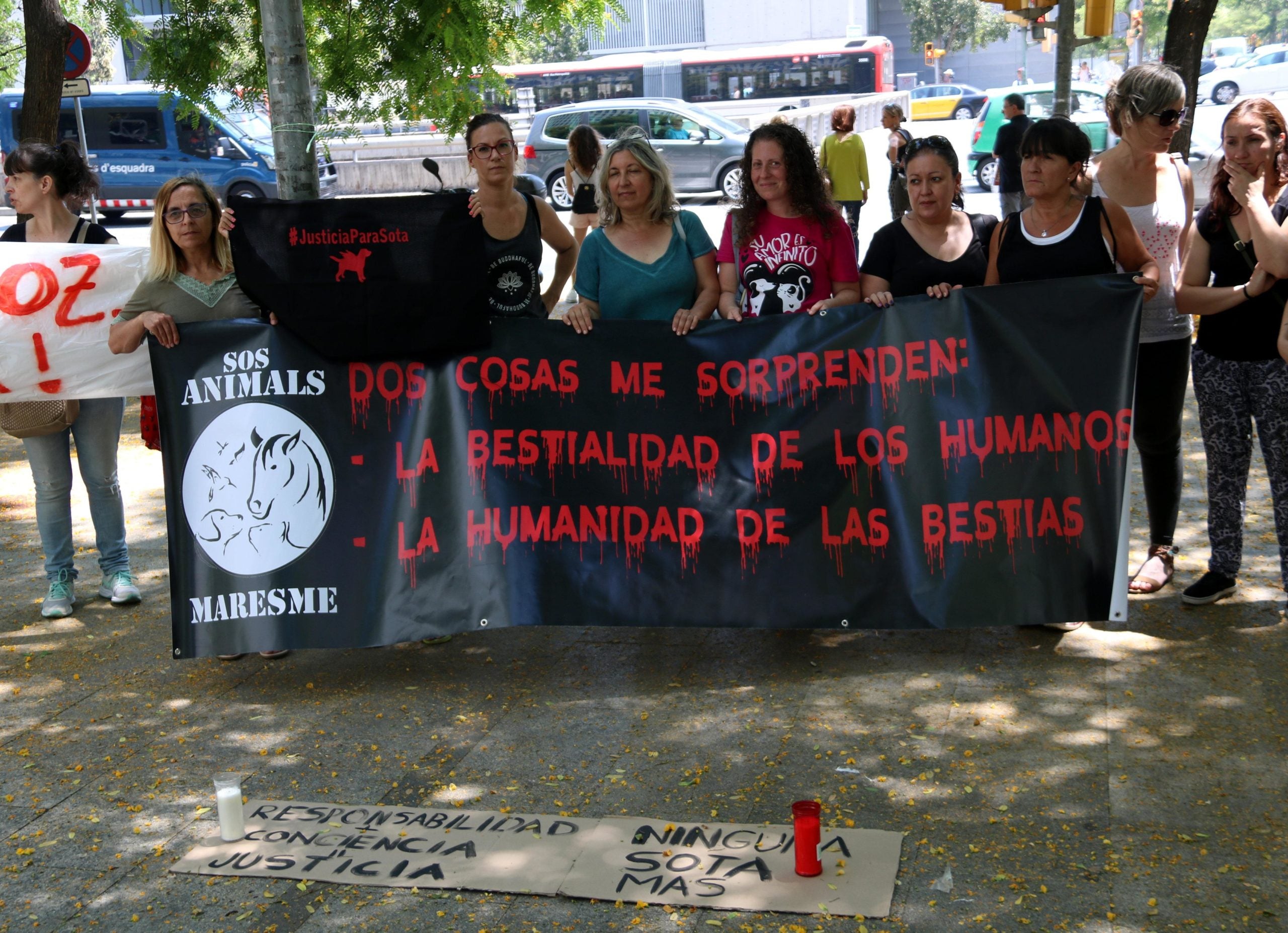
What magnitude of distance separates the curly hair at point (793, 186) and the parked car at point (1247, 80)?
116ft

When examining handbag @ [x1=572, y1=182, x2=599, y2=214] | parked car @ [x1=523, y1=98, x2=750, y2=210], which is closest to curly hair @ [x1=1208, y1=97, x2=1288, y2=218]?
handbag @ [x1=572, y1=182, x2=599, y2=214]

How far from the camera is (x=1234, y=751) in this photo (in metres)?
4.03

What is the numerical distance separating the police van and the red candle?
26460 mm

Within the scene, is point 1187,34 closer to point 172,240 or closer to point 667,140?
point 172,240

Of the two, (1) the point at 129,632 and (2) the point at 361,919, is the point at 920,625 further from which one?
(1) the point at 129,632

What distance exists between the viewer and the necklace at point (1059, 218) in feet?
15.8

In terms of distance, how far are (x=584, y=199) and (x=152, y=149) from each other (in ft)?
69.2

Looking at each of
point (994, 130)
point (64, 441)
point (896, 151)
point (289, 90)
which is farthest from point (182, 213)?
point (994, 130)

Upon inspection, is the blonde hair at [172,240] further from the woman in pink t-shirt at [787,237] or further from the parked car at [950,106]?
the parked car at [950,106]

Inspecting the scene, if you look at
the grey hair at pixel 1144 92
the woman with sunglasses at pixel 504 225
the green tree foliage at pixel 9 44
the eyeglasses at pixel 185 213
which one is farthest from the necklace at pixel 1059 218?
the green tree foliage at pixel 9 44

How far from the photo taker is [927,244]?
16.1ft

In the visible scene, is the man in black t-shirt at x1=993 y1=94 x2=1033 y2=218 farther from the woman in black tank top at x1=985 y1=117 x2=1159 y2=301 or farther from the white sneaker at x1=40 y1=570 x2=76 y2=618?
the white sneaker at x1=40 y1=570 x2=76 y2=618

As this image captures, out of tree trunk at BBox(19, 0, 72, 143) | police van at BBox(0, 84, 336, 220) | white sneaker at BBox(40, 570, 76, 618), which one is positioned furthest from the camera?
police van at BBox(0, 84, 336, 220)

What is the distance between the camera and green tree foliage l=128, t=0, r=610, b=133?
685cm
